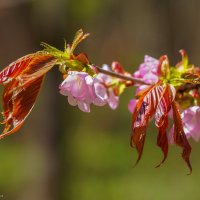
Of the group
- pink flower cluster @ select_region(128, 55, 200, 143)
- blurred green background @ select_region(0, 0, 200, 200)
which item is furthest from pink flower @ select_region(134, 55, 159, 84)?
blurred green background @ select_region(0, 0, 200, 200)

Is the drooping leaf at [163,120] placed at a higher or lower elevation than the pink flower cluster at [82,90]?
lower

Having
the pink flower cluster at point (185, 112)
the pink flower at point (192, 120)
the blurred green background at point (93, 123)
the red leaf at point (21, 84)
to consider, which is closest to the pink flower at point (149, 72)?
the pink flower cluster at point (185, 112)

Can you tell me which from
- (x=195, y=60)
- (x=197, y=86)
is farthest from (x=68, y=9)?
(x=197, y=86)

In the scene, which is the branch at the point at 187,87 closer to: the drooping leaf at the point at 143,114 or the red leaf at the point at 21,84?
the drooping leaf at the point at 143,114

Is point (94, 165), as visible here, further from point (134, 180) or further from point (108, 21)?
point (108, 21)

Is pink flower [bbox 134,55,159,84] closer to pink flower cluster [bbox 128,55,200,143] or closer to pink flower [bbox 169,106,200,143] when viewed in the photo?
Result: pink flower cluster [bbox 128,55,200,143]

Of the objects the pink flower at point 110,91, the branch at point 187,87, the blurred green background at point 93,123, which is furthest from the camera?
the blurred green background at point 93,123

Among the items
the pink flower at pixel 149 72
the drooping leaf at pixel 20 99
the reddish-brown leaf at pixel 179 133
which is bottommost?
the reddish-brown leaf at pixel 179 133
